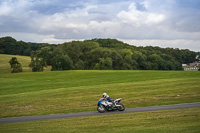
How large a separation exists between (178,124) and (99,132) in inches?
177

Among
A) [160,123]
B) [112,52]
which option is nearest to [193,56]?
[112,52]

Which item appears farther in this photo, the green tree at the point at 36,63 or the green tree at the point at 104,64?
the green tree at the point at 104,64

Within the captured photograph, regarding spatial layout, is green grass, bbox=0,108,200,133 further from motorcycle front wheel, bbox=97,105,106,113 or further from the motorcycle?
motorcycle front wheel, bbox=97,105,106,113

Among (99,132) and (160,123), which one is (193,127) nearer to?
(160,123)

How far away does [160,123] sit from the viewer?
49.4 feet

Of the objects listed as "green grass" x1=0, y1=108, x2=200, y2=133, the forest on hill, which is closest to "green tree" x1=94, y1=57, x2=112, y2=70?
the forest on hill

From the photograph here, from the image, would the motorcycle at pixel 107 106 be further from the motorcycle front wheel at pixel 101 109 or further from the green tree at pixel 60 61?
the green tree at pixel 60 61

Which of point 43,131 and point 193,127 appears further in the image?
point 43,131

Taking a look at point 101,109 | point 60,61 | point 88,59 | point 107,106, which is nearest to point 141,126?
point 107,106

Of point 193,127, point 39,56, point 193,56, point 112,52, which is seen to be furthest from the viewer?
point 193,56

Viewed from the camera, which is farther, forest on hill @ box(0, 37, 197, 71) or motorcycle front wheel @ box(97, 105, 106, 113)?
forest on hill @ box(0, 37, 197, 71)

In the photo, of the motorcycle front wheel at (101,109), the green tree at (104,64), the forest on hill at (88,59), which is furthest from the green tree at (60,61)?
the motorcycle front wheel at (101,109)

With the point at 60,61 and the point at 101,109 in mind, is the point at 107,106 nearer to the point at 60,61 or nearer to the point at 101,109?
the point at 101,109

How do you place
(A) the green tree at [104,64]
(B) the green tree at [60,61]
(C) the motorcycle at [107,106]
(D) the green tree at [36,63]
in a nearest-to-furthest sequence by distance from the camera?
(C) the motorcycle at [107,106], (D) the green tree at [36,63], (B) the green tree at [60,61], (A) the green tree at [104,64]
